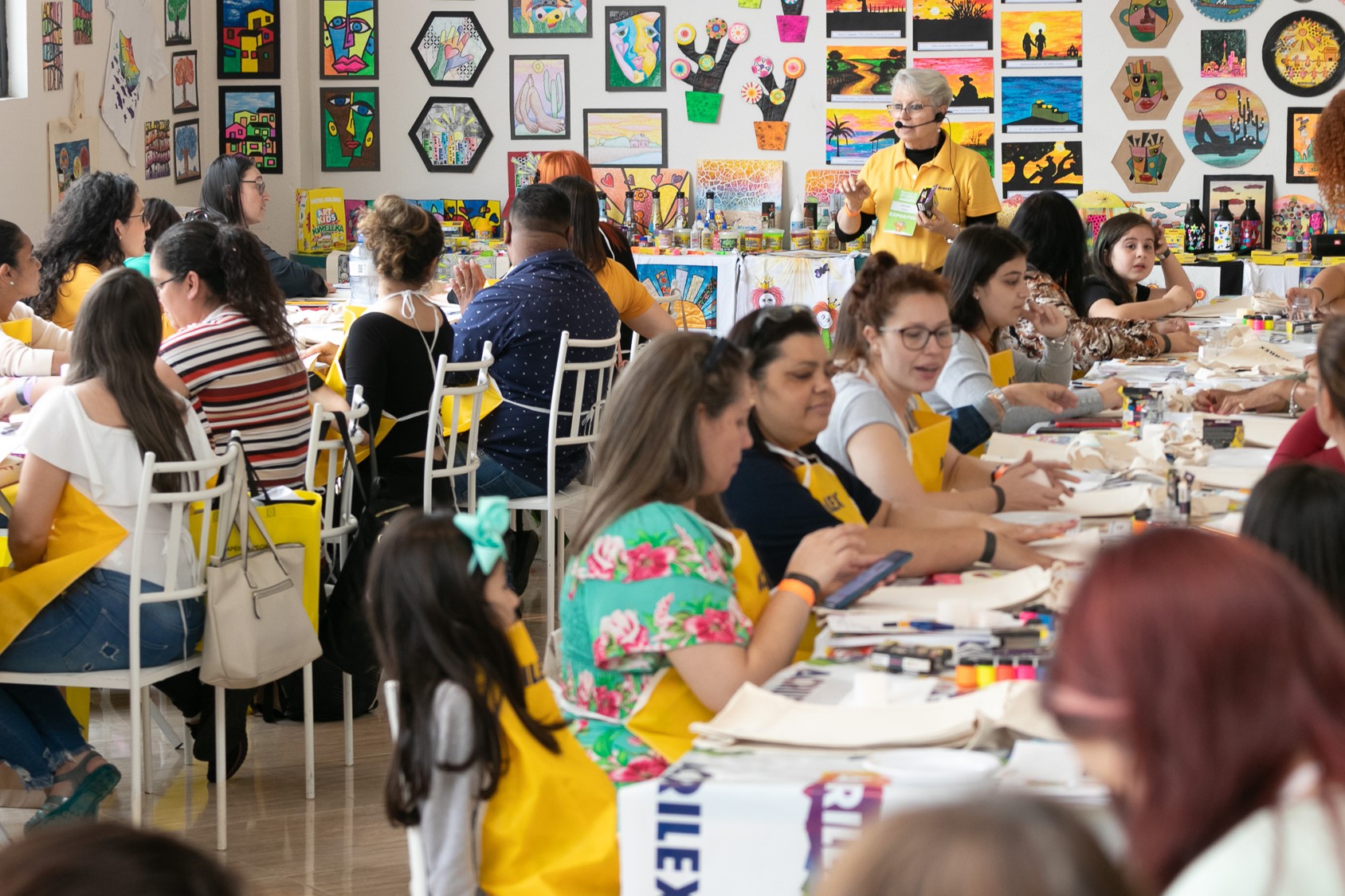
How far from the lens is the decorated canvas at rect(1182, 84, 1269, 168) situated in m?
8.04

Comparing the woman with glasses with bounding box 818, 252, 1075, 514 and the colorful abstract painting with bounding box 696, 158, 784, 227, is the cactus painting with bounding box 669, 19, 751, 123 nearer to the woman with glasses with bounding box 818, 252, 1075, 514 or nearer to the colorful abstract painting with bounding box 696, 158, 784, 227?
the colorful abstract painting with bounding box 696, 158, 784, 227

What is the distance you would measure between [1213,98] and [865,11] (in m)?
1.82

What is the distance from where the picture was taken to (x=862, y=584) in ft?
8.32

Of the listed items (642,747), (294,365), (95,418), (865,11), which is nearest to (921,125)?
(865,11)

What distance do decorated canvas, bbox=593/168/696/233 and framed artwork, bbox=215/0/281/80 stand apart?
1.78m

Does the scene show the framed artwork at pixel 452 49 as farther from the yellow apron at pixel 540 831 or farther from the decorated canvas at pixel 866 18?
the yellow apron at pixel 540 831

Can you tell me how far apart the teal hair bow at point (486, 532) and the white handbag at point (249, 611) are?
141 centimetres

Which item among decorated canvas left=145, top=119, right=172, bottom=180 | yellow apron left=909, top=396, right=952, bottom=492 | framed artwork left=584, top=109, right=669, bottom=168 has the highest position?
framed artwork left=584, top=109, right=669, bottom=168

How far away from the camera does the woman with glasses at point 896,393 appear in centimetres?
320

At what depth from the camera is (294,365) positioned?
4.11m

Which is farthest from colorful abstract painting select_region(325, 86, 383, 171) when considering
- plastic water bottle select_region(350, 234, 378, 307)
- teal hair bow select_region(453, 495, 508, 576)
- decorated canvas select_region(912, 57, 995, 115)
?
teal hair bow select_region(453, 495, 508, 576)

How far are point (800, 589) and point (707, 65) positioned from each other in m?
6.30

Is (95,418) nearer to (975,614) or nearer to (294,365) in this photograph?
(294,365)

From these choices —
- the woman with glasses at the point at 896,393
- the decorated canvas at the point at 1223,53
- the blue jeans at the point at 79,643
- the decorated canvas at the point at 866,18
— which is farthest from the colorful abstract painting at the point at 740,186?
the blue jeans at the point at 79,643
